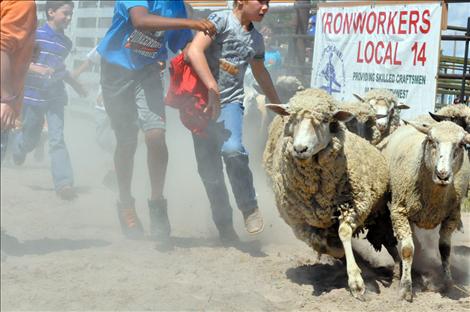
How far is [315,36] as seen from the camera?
1045 cm

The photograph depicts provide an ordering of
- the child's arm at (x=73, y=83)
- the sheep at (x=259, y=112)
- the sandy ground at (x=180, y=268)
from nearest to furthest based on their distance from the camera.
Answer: the sandy ground at (x=180, y=268) → the child's arm at (x=73, y=83) → the sheep at (x=259, y=112)

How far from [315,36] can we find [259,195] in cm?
321

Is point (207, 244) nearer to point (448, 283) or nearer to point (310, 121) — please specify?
point (310, 121)

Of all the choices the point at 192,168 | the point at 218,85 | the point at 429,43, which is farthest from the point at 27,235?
the point at 429,43

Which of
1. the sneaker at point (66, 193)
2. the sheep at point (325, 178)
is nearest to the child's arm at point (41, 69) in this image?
the sneaker at point (66, 193)

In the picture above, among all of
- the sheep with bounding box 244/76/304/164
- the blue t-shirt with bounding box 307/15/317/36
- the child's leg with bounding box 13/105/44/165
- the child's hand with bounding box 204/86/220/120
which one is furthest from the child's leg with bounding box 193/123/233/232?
the blue t-shirt with bounding box 307/15/317/36

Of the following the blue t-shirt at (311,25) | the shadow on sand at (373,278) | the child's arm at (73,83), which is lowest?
the shadow on sand at (373,278)

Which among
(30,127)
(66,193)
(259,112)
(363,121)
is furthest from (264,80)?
(259,112)

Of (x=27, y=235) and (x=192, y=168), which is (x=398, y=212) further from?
(x=192, y=168)

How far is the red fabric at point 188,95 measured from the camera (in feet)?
18.6

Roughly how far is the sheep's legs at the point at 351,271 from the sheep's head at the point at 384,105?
232cm

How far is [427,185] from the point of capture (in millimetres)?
4984

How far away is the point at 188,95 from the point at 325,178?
1422 millimetres

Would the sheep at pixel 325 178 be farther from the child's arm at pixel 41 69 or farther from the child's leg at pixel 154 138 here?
the child's arm at pixel 41 69
